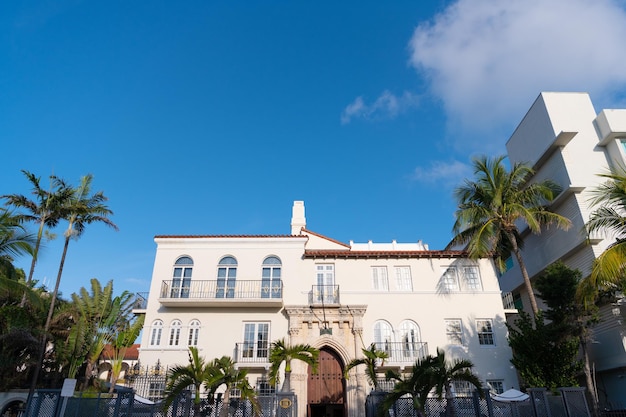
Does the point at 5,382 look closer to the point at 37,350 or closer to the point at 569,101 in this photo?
the point at 37,350

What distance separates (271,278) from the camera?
22594 mm

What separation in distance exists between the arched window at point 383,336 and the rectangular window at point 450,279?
4067 mm

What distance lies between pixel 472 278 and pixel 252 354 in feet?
42.6

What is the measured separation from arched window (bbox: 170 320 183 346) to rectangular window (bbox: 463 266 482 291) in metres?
16.2

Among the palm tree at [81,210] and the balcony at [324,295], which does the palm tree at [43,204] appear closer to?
the palm tree at [81,210]

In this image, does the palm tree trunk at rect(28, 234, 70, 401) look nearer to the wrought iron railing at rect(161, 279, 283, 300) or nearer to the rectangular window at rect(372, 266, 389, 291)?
the wrought iron railing at rect(161, 279, 283, 300)

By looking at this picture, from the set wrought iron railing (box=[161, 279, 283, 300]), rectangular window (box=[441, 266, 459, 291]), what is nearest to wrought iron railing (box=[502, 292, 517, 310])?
rectangular window (box=[441, 266, 459, 291])

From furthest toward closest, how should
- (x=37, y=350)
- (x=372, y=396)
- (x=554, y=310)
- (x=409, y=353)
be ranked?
(x=409, y=353), (x=37, y=350), (x=554, y=310), (x=372, y=396)

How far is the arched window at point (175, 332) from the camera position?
2117 cm

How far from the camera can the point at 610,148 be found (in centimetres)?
2161

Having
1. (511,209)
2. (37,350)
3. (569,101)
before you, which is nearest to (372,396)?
(511,209)

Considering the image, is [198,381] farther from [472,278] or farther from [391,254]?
[472,278]

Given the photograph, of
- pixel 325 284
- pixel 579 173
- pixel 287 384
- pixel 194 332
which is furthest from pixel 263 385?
pixel 579 173

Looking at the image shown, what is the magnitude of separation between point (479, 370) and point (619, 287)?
24.9 ft
